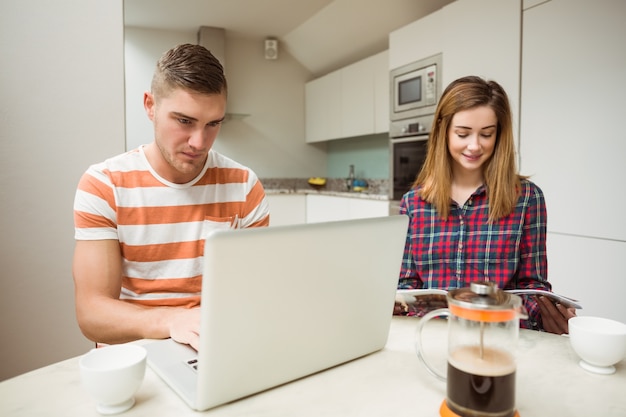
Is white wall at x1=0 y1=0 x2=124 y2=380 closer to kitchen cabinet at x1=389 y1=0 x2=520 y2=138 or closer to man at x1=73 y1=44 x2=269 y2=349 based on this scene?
man at x1=73 y1=44 x2=269 y2=349

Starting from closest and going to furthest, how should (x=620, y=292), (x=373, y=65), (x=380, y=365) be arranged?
1. (x=380, y=365)
2. (x=620, y=292)
3. (x=373, y=65)

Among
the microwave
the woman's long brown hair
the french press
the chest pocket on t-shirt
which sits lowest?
the french press

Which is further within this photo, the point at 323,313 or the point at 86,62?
the point at 86,62

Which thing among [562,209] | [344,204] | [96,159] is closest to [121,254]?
[96,159]

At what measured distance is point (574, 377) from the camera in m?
0.76

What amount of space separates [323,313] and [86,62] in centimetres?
144

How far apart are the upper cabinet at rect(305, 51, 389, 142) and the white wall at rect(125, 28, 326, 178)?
0.18m

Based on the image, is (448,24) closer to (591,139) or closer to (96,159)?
(591,139)

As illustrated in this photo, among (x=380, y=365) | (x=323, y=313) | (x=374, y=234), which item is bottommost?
(x=380, y=365)

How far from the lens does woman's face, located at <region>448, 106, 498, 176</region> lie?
1417 mm

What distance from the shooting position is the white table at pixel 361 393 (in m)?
0.64

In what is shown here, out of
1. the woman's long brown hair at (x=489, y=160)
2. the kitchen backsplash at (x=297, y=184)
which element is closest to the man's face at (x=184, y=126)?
the woman's long brown hair at (x=489, y=160)

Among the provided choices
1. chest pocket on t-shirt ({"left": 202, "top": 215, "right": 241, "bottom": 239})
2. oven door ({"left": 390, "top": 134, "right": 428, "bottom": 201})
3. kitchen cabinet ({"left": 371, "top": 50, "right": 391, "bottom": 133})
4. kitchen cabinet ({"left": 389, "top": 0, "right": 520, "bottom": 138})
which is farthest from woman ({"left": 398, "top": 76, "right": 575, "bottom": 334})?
kitchen cabinet ({"left": 371, "top": 50, "right": 391, "bottom": 133})

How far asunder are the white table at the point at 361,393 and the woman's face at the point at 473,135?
0.74m
